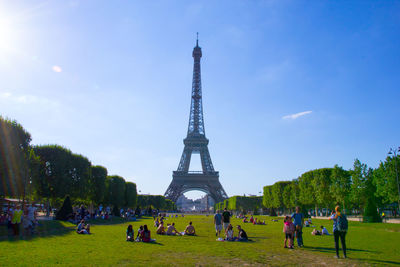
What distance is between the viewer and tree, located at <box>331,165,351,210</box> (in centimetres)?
5056

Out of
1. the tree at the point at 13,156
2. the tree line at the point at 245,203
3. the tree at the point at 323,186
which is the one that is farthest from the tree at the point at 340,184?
the tree line at the point at 245,203

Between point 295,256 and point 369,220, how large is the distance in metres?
31.9

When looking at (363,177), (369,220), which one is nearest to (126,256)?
(369,220)

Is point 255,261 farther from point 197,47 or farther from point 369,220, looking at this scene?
point 197,47

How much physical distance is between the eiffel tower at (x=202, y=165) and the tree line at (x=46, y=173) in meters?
39.2

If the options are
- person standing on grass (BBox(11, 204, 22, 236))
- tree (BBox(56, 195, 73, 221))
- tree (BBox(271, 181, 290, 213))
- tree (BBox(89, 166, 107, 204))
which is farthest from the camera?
tree (BBox(271, 181, 290, 213))

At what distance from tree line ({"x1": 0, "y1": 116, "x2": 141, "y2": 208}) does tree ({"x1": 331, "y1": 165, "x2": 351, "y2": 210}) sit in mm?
40210

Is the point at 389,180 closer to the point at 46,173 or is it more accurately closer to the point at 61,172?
the point at 61,172

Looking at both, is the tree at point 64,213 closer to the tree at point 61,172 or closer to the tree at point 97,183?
the tree at point 61,172

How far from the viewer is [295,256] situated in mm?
13180

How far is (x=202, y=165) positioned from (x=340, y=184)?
6417 cm

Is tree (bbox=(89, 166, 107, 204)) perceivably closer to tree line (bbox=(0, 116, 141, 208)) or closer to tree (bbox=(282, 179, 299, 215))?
tree line (bbox=(0, 116, 141, 208))

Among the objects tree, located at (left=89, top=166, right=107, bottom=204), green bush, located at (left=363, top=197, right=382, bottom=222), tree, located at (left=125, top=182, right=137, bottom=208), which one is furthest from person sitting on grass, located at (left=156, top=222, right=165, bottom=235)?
tree, located at (left=125, top=182, right=137, bottom=208)

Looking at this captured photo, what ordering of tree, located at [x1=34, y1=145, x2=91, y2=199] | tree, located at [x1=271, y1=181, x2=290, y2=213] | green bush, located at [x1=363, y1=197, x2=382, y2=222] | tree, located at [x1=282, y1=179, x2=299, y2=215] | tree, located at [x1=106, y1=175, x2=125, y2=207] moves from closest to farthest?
green bush, located at [x1=363, y1=197, x2=382, y2=222] → tree, located at [x1=34, y1=145, x2=91, y2=199] → tree, located at [x1=106, y1=175, x2=125, y2=207] → tree, located at [x1=282, y1=179, x2=299, y2=215] → tree, located at [x1=271, y1=181, x2=290, y2=213]
